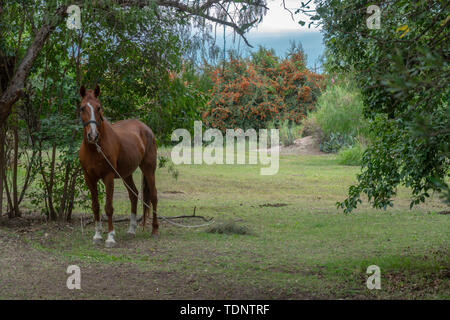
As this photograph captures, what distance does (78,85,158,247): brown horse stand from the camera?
6633 mm

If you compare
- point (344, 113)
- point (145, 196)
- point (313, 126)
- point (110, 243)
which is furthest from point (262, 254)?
point (313, 126)

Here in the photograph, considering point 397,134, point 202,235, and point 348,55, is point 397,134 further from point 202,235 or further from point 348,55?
point 202,235

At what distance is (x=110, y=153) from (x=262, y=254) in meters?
2.34

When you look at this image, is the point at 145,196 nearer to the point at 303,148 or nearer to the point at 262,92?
the point at 303,148

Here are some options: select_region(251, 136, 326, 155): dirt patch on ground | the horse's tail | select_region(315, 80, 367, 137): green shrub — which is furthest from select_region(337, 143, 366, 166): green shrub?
the horse's tail

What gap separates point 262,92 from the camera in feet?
90.5

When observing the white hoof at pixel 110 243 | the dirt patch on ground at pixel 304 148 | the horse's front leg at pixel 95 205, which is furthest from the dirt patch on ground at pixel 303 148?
the white hoof at pixel 110 243

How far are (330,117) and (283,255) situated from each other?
49.3 ft

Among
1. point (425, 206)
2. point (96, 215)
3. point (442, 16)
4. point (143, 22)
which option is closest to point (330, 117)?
point (425, 206)

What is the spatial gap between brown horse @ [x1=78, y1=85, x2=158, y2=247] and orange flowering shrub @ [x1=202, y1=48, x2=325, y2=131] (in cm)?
1797

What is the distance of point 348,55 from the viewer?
558cm

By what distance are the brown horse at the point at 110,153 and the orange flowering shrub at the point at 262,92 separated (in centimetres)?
1797

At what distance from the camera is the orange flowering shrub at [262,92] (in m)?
27.2

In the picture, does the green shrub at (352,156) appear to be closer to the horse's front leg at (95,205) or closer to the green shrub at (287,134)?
the green shrub at (287,134)
